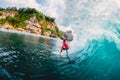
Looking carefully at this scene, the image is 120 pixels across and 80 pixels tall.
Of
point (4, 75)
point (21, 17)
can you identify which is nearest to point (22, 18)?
point (21, 17)

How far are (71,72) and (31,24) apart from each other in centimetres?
16437

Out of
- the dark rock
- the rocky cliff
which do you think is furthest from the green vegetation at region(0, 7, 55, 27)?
the dark rock

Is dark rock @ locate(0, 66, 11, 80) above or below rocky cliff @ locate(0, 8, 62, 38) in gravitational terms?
below

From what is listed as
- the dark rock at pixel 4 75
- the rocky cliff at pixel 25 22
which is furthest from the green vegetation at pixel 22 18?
the dark rock at pixel 4 75

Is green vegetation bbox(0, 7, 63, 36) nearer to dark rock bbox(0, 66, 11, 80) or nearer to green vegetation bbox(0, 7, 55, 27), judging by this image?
green vegetation bbox(0, 7, 55, 27)

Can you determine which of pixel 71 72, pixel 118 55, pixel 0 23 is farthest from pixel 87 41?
pixel 0 23

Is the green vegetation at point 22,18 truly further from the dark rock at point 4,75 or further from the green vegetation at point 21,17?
the dark rock at point 4,75

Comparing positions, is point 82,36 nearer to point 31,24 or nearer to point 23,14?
point 31,24

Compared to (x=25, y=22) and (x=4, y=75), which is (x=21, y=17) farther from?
(x=4, y=75)

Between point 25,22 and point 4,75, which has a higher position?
point 25,22

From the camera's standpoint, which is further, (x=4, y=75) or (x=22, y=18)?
(x=22, y=18)

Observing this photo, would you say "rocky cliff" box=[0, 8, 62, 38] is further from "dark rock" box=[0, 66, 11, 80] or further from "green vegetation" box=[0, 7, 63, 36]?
"dark rock" box=[0, 66, 11, 80]

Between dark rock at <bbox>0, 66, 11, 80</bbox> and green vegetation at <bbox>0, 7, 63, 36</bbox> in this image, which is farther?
green vegetation at <bbox>0, 7, 63, 36</bbox>

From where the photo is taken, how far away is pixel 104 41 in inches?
2205
